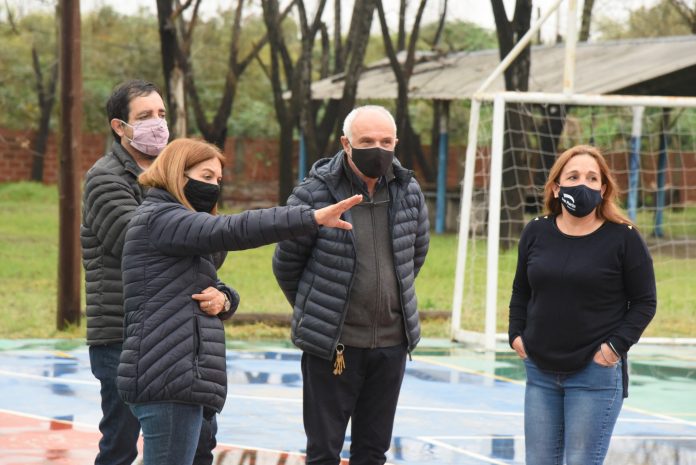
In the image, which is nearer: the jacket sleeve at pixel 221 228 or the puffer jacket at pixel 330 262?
the jacket sleeve at pixel 221 228

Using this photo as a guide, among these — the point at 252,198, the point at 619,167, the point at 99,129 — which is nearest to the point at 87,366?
the point at 619,167

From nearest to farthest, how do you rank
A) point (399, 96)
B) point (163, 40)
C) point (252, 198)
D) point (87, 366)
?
point (87, 366) < point (163, 40) < point (399, 96) < point (252, 198)

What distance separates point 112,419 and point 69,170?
7464 millimetres

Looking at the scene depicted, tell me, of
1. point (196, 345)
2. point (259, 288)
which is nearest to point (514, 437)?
point (196, 345)

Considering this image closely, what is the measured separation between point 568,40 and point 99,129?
3987 centimetres

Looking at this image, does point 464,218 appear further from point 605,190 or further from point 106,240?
point 106,240

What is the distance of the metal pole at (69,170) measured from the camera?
43.1ft

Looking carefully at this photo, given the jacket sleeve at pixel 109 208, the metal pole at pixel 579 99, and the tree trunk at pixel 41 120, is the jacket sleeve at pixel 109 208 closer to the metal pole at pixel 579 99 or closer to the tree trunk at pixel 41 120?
the metal pole at pixel 579 99

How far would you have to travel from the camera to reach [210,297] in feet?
17.2

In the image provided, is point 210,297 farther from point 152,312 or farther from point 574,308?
point 574,308

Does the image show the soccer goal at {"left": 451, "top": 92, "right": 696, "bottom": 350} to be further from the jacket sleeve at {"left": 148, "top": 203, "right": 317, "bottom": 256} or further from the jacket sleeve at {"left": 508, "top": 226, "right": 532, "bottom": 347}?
the jacket sleeve at {"left": 148, "top": 203, "right": 317, "bottom": 256}

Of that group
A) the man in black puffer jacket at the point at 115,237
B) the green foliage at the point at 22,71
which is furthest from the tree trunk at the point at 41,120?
the man in black puffer jacket at the point at 115,237

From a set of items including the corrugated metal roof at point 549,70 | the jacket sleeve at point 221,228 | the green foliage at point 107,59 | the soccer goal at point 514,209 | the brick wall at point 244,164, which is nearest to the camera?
the jacket sleeve at point 221,228

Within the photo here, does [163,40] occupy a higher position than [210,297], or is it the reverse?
[163,40]
